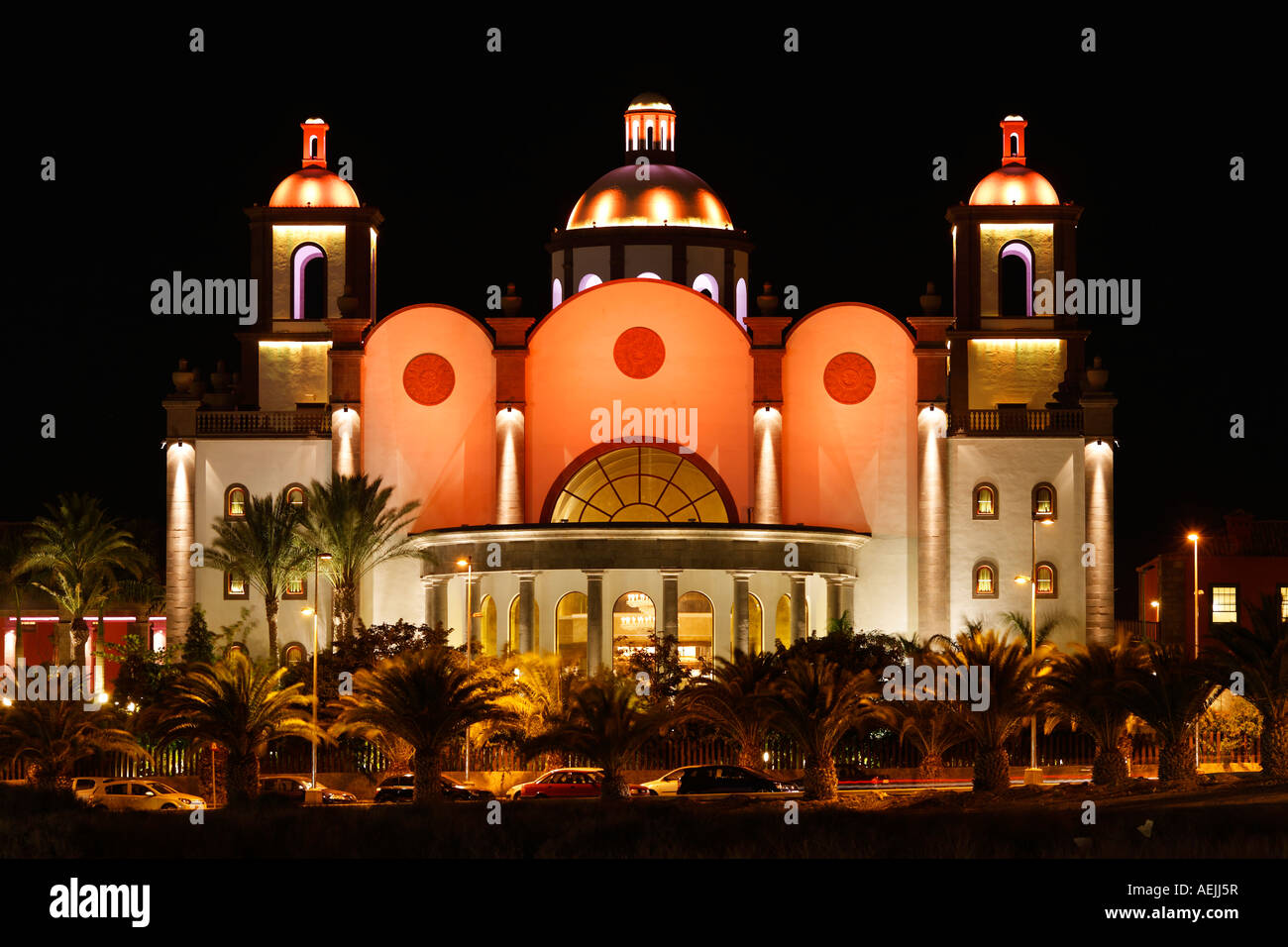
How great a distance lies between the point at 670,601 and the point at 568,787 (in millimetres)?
16298

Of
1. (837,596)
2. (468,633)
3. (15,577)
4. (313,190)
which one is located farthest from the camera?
(313,190)

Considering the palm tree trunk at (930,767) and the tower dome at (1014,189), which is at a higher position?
the tower dome at (1014,189)

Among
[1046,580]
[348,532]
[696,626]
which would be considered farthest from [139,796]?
[1046,580]

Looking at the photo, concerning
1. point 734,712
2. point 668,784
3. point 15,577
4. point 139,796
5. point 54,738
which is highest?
point 15,577

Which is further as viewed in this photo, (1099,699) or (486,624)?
(486,624)

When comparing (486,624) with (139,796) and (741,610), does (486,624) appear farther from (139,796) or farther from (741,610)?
(139,796)

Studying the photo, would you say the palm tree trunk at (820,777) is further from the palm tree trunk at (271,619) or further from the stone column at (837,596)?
the palm tree trunk at (271,619)

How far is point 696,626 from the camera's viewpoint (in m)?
68.9

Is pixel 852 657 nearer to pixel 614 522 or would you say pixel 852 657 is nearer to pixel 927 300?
pixel 614 522

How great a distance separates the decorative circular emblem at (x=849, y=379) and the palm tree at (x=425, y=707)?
24165 millimetres

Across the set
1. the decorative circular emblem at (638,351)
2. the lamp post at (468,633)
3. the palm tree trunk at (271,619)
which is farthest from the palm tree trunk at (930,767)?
the decorative circular emblem at (638,351)

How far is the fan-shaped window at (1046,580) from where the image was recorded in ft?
233
